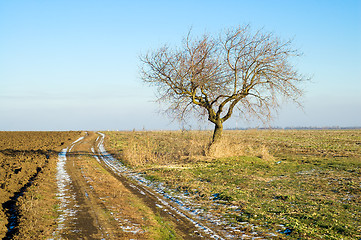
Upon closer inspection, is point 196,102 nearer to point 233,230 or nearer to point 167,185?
point 167,185

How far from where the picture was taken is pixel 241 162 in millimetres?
19094

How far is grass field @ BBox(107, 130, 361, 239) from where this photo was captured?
7.75 metres

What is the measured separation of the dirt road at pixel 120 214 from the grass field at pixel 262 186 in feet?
4.07

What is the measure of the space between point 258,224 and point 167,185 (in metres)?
6.09

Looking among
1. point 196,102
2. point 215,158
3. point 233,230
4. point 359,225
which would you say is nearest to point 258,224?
point 233,230

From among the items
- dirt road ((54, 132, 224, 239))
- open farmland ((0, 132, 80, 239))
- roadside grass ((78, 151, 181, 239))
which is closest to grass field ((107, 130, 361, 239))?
dirt road ((54, 132, 224, 239))

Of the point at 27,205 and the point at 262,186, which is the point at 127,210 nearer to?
A: the point at 27,205

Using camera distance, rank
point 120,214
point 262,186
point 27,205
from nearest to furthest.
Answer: point 120,214
point 27,205
point 262,186

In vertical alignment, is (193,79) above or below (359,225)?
above

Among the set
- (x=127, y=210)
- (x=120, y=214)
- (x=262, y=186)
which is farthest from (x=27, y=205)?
(x=262, y=186)

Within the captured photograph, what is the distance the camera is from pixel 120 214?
8.69 meters

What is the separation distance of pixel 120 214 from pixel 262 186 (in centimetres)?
693

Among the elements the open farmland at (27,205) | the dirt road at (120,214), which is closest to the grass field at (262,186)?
the dirt road at (120,214)

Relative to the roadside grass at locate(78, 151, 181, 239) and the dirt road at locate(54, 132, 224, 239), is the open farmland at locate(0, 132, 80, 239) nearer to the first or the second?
the dirt road at locate(54, 132, 224, 239)
